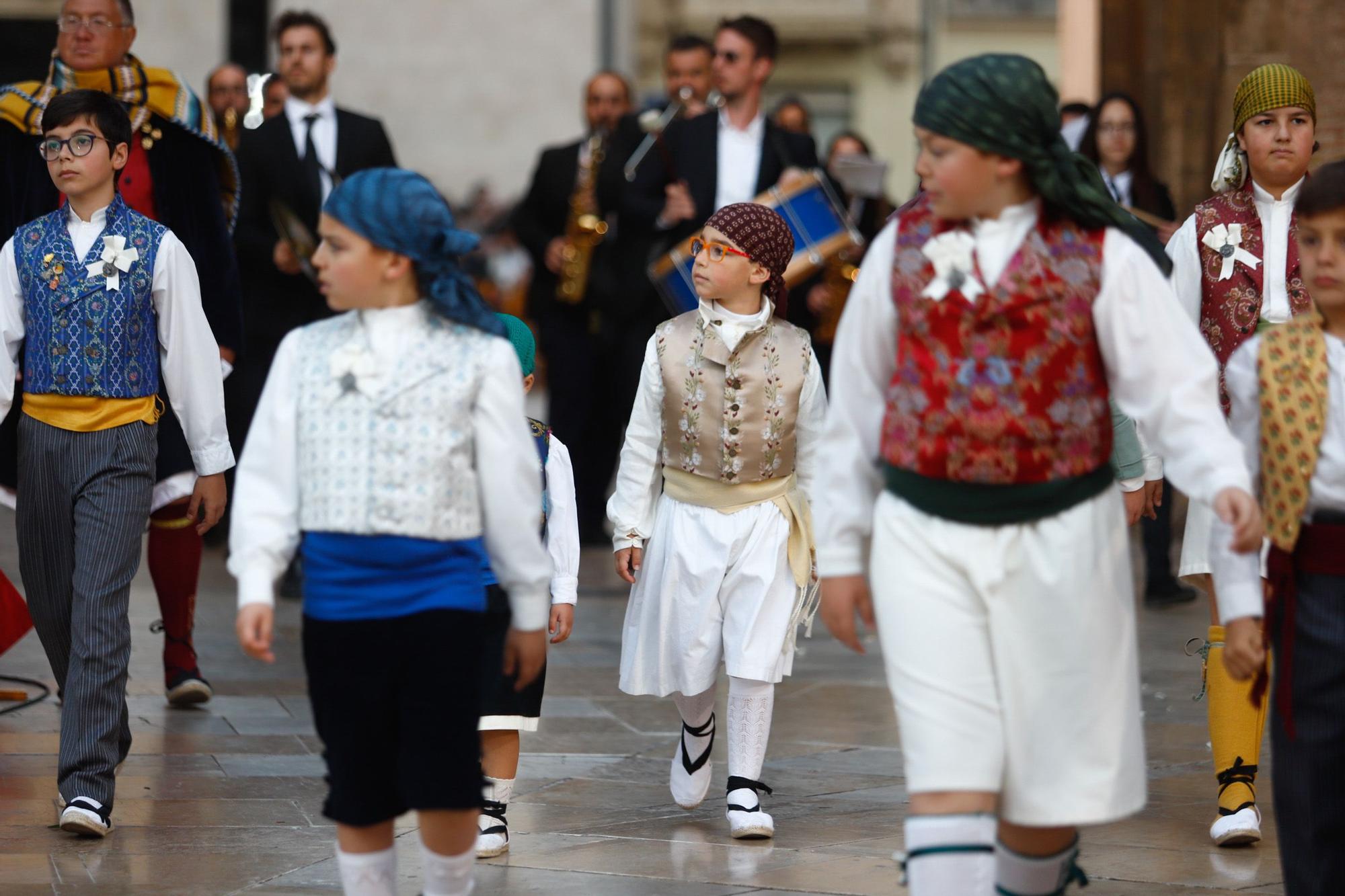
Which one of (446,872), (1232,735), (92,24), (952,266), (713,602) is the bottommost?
(1232,735)

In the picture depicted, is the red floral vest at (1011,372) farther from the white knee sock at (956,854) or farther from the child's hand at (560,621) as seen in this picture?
the child's hand at (560,621)

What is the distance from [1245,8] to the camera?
11180 mm

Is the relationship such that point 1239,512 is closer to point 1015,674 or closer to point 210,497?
point 1015,674

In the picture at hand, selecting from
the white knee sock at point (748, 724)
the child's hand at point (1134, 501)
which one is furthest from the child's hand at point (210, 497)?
the child's hand at point (1134, 501)

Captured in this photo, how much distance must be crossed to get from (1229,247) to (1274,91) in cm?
43

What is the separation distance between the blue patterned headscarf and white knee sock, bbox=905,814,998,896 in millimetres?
1311

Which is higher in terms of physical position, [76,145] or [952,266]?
[76,145]

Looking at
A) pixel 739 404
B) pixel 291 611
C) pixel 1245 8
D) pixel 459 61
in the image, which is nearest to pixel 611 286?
pixel 291 611

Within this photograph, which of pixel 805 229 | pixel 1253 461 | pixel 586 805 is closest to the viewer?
pixel 1253 461

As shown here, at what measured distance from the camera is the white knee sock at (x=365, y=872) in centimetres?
423

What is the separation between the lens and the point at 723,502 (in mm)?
6027

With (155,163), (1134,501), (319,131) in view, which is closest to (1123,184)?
(319,131)

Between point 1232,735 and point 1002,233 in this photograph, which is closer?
point 1002,233

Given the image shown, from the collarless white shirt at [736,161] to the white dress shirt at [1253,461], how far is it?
5512mm
